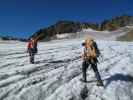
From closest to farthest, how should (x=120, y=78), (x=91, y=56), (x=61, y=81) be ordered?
(x=91, y=56)
(x=61, y=81)
(x=120, y=78)

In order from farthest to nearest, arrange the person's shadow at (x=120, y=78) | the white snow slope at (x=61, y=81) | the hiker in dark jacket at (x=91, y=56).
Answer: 1. the person's shadow at (x=120, y=78)
2. the hiker in dark jacket at (x=91, y=56)
3. the white snow slope at (x=61, y=81)

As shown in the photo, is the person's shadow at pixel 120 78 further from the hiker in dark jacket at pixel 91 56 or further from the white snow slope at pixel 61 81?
the hiker in dark jacket at pixel 91 56

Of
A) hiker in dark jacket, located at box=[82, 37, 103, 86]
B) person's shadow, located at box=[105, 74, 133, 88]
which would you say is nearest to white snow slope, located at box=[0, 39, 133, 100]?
person's shadow, located at box=[105, 74, 133, 88]

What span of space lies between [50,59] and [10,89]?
8073 millimetres

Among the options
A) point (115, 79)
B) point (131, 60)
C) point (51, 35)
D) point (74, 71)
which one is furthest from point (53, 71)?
point (51, 35)

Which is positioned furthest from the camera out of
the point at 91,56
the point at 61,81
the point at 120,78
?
the point at 120,78

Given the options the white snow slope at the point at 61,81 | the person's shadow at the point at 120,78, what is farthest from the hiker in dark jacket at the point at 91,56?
the person's shadow at the point at 120,78

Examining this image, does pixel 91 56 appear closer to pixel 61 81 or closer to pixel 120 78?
pixel 61 81

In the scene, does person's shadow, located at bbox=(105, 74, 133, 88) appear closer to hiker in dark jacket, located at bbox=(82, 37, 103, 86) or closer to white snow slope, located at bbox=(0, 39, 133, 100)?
white snow slope, located at bbox=(0, 39, 133, 100)

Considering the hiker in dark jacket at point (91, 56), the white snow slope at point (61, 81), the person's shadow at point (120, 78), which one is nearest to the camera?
the white snow slope at point (61, 81)

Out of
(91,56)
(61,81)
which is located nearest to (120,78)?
(91,56)

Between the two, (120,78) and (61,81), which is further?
(120,78)

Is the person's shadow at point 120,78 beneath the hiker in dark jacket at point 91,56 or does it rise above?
beneath

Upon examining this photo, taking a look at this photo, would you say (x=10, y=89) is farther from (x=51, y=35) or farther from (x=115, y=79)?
(x=51, y=35)
